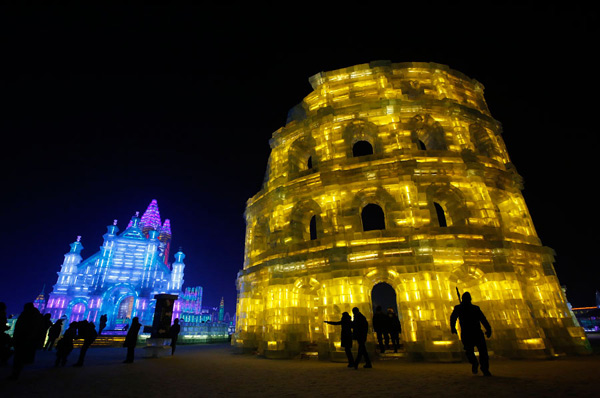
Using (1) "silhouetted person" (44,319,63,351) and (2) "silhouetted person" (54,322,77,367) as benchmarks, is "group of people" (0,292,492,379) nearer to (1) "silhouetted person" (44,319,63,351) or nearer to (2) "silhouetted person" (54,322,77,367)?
(2) "silhouetted person" (54,322,77,367)

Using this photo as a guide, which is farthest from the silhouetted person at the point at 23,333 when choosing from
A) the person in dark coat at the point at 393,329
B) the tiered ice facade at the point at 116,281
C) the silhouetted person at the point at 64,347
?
the tiered ice facade at the point at 116,281

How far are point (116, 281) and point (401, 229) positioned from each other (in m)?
53.3

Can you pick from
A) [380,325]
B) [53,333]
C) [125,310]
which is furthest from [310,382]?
[125,310]

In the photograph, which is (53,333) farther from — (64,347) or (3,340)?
(64,347)

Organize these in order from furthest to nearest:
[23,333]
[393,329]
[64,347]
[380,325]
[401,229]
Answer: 1. [401,229]
2. [393,329]
3. [380,325]
4. [64,347]
5. [23,333]

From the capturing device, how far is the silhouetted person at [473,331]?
703 cm

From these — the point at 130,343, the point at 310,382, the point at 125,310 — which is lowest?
the point at 310,382

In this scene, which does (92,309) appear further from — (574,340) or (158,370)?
(574,340)

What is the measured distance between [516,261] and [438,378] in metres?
9.18

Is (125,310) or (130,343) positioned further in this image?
(125,310)

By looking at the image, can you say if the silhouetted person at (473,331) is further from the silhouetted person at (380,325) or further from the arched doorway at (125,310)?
the arched doorway at (125,310)

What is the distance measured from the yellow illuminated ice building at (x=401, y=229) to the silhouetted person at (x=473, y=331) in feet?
12.6

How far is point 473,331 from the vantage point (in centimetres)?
711

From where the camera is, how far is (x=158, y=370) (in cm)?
907
